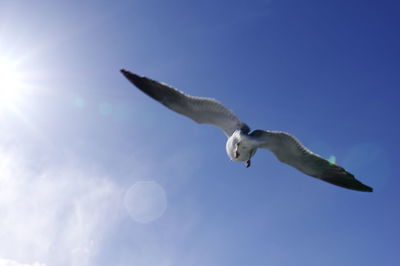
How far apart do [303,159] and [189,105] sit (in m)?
4.98

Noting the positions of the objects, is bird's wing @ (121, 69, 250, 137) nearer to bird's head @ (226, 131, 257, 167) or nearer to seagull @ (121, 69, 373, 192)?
seagull @ (121, 69, 373, 192)

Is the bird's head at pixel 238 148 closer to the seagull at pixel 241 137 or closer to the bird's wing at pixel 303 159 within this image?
the seagull at pixel 241 137

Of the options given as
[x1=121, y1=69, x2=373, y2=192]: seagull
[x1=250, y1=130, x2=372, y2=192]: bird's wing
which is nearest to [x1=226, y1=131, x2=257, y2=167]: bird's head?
[x1=121, y1=69, x2=373, y2=192]: seagull

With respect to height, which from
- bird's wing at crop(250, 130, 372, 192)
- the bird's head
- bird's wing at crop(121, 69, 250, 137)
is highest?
bird's wing at crop(250, 130, 372, 192)

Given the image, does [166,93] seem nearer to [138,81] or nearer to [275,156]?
[138,81]

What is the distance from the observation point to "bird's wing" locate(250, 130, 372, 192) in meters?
17.0

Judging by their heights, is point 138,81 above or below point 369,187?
below

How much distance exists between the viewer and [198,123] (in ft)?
59.9

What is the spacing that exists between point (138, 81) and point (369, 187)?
9.94 m

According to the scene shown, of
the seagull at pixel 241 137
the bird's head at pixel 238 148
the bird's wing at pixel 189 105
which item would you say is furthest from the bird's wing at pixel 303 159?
the bird's wing at pixel 189 105

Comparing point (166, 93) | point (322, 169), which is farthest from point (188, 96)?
point (322, 169)

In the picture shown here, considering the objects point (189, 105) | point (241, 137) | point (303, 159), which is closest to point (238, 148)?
point (241, 137)

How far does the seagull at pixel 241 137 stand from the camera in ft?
55.9

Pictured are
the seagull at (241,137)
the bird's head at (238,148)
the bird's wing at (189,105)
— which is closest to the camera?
the bird's head at (238,148)
